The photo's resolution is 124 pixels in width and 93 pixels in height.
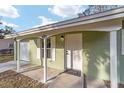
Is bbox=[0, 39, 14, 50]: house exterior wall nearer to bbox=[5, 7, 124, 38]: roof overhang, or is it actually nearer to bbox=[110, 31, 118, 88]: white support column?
bbox=[5, 7, 124, 38]: roof overhang

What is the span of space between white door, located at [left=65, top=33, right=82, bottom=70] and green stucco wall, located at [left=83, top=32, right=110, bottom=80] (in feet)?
1.97

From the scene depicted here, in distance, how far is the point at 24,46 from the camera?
54.6ft

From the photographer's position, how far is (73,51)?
30.8 ft

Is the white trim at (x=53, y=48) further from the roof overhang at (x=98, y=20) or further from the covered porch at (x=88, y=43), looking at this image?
the roof overhang at (x=98, y=20)

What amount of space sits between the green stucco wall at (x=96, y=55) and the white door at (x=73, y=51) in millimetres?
600

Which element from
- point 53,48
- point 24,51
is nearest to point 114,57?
point 53,48

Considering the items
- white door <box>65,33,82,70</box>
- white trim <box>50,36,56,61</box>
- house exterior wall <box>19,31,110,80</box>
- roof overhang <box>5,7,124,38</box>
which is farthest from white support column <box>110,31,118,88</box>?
white trim <box>50,36,56,61</box>

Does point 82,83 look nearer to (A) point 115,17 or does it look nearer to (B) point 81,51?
(B) point 81,51

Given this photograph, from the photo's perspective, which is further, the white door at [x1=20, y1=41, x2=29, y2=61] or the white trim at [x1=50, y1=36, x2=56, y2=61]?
the white door at [x1=20, y1=41, x2=29, y2=61]

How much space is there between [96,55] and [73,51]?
198 centimetres

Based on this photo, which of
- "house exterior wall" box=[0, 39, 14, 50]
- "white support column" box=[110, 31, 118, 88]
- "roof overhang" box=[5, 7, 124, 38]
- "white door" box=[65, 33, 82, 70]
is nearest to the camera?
"roof overhang" box=[5, 7, 124, 38]

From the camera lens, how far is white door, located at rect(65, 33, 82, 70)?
891cm

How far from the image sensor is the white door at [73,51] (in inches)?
351

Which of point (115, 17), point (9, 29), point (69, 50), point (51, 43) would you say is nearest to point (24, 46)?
point (51, 43)
